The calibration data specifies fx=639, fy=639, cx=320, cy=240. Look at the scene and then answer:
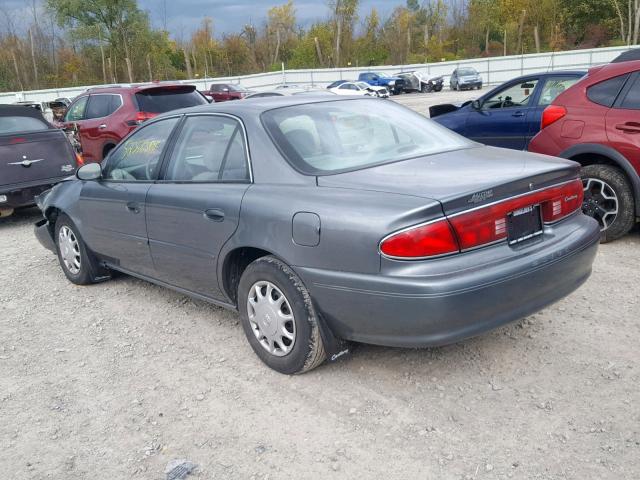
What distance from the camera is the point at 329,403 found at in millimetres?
3400

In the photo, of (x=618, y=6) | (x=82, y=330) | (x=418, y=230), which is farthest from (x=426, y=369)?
(x=618, y=6)

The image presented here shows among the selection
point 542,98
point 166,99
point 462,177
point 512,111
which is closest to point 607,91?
point 542,98

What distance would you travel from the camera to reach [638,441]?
9.37ft

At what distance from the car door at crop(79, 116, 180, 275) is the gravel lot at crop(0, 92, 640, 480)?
1.89ft

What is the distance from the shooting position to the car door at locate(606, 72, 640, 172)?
5.51 metres

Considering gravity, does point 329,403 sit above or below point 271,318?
below

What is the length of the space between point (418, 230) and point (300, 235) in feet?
2.19

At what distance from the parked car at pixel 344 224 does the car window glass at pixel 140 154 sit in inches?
0.7

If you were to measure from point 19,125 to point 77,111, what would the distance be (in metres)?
3.21

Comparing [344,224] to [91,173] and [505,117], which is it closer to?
[91,173]

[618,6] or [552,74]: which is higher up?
[618,6]

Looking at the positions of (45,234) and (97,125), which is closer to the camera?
(45,234)

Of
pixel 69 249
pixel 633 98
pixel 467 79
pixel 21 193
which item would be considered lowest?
pixel 69 249

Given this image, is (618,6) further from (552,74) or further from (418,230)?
(418,230)
